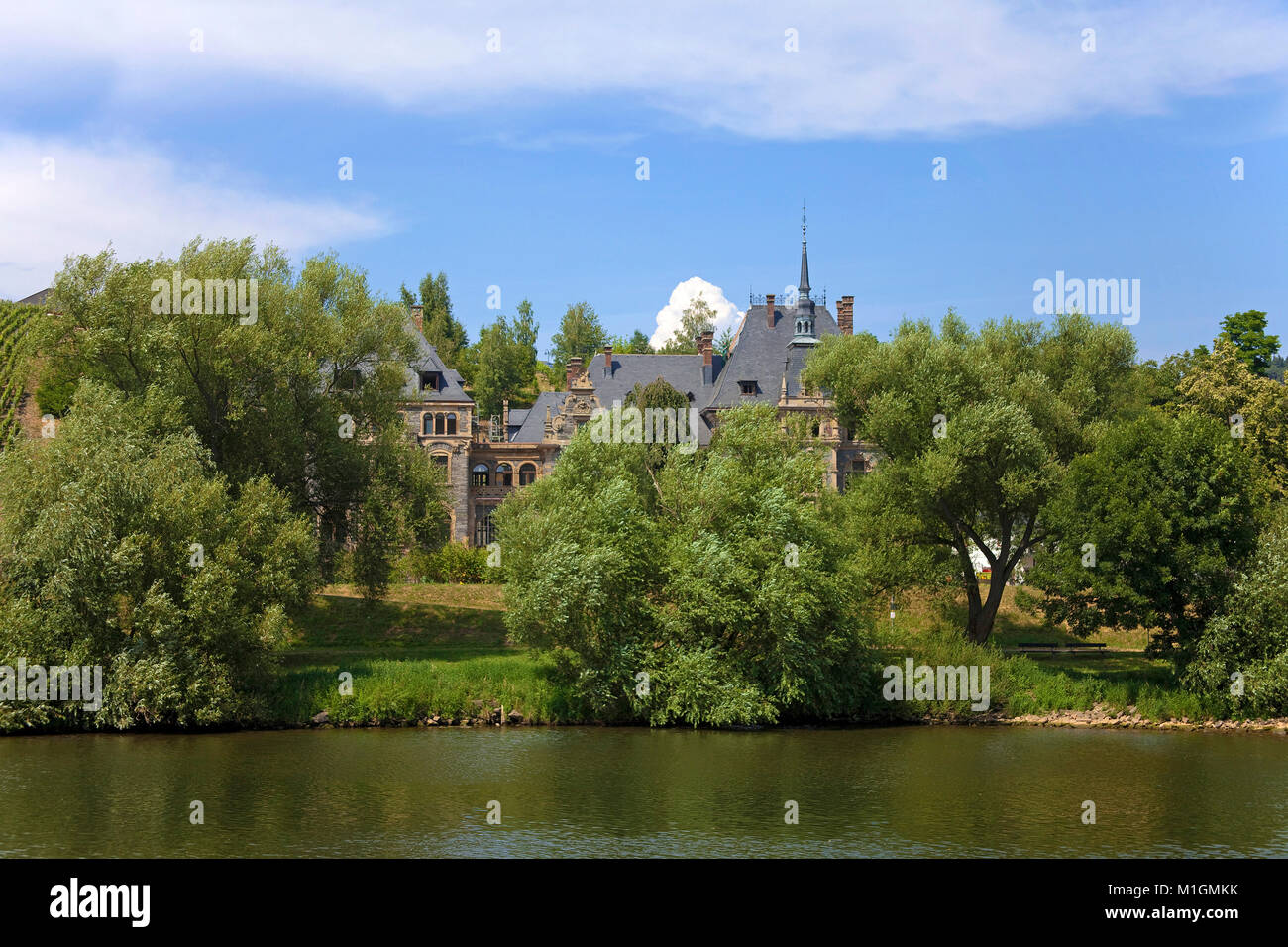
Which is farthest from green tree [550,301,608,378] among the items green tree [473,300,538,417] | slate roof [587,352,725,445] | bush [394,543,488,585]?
bush [394,543,488,585]

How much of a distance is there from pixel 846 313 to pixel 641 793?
65.8 m

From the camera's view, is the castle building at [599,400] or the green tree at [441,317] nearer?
the castle building at [599,400]

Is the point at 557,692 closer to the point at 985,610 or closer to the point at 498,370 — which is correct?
the point at 985,610

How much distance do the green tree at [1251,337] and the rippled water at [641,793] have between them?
43.6m

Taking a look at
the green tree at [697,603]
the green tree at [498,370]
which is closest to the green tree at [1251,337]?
the green tree at [697,603]

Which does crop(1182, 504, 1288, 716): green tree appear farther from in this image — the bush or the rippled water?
the bush

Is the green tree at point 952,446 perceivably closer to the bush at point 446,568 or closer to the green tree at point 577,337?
the bush at point 446,568

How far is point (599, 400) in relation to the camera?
81188 mm

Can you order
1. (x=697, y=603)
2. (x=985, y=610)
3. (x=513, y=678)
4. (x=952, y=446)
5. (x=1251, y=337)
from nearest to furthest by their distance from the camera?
(x=697, y=603) < (x=513, y=678) < (x=952, y=446) < (x=985, y=610) < (x=1251, y=337)

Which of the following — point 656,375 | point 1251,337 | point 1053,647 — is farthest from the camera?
A: point 656,375

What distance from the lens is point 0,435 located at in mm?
76312

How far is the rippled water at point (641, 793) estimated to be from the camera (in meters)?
23.7

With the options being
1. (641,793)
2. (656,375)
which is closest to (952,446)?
(641,793)
